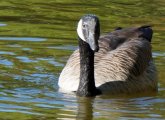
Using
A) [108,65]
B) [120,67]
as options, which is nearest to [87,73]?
[108,65]

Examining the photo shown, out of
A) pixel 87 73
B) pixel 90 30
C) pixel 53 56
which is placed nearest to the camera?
pixel 90 30

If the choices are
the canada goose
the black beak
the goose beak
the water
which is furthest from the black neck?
the black beak

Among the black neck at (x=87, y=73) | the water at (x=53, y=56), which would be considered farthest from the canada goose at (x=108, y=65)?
the water at (x=53, y=56)

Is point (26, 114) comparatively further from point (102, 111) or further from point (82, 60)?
point (82, 60)

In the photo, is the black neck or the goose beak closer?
the goose beak

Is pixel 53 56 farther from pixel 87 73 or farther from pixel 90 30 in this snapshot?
pixel 90 30

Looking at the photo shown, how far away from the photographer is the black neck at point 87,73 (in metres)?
12.7

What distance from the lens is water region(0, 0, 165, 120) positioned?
1146 centimetres

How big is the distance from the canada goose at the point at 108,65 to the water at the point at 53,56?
23 centimetres

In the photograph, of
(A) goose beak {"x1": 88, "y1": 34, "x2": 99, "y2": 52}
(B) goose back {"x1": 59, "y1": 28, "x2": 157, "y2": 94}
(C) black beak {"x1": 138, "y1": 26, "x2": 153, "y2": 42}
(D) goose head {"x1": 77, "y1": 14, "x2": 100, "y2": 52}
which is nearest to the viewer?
(A) goose beak {"x1": 88, "y1": 34, "x2": 99, "y2": 52}

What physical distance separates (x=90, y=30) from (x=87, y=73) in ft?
2.61

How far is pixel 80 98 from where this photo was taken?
12.6 metres

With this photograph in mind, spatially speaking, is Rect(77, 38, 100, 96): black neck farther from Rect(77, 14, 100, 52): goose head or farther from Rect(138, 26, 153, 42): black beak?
Rect(138, 26, 153, 42): black beak

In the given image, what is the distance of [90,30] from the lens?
12445 millimetres
